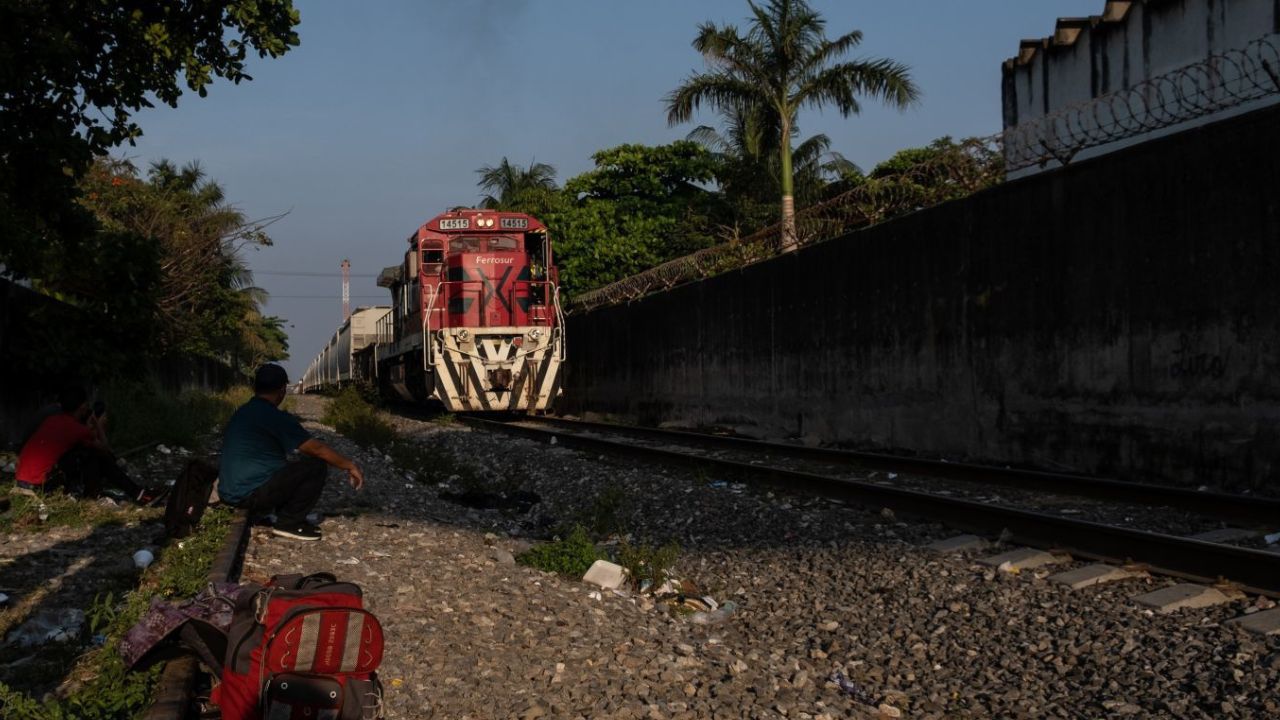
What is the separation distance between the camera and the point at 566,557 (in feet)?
23.2

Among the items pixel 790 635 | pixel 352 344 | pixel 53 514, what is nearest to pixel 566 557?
pixel 790 635

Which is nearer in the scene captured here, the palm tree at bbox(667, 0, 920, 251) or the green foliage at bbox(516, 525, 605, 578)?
the green foliage at bbox(516, 525, 605, 578)

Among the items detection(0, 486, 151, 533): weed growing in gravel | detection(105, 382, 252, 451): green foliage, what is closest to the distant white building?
detection(0, 486, 151, 533): weed growing in gravel

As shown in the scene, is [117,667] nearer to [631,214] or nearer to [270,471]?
[270,471]

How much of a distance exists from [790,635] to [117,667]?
3.33 meters

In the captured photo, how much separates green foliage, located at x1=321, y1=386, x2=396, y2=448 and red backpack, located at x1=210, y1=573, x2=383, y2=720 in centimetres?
1329

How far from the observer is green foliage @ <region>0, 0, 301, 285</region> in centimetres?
895

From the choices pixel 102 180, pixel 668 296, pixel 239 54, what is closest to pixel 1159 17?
pixel 668 296

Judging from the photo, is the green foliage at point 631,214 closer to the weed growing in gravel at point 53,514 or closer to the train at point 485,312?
the train at point 485,312

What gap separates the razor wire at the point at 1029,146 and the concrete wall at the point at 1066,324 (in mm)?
285

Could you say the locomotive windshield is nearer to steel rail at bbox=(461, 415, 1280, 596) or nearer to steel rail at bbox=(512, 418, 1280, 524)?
steel rail at bbox=(512, 418, 1280, 524)

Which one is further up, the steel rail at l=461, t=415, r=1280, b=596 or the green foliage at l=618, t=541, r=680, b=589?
the steel rail at l=461, t=415, r=1280, b=596

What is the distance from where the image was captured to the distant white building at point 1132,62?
14.6 meters

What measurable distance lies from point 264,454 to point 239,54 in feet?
15.5
